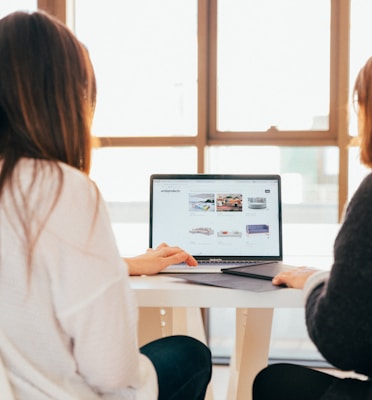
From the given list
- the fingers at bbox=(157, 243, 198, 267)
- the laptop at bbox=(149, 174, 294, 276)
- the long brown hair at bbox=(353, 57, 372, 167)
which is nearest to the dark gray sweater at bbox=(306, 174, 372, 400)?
the long brown hair at bbox=(353, 57, 372, 167)

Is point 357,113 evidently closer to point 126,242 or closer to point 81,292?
point 81,292

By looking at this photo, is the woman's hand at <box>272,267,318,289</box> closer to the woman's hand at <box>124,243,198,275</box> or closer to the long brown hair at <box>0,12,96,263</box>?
the woman's hand at <box>124,243,198,275</box>

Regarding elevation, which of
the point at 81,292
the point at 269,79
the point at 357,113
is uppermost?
the point at 269,79

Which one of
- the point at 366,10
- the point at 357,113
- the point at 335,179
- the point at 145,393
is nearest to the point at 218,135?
the point at 335,179

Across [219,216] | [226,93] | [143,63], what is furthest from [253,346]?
[143,63]

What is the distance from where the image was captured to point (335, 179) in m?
3.03

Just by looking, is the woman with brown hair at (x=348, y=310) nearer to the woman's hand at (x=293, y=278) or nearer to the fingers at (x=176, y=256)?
the woman's hand at (x=293, y=278)

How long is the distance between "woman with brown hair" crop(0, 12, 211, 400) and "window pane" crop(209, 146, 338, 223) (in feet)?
6.86

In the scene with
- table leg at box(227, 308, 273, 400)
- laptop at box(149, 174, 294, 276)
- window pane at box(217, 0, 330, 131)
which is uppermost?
window pane at box(217, 0, 330, 131)

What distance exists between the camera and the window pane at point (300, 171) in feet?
10.0

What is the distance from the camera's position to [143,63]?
3.13 meters

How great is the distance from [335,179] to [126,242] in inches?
43.3

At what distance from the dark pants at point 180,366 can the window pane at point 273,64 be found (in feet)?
6.26

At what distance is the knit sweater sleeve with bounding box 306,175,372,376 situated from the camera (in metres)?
1.00
